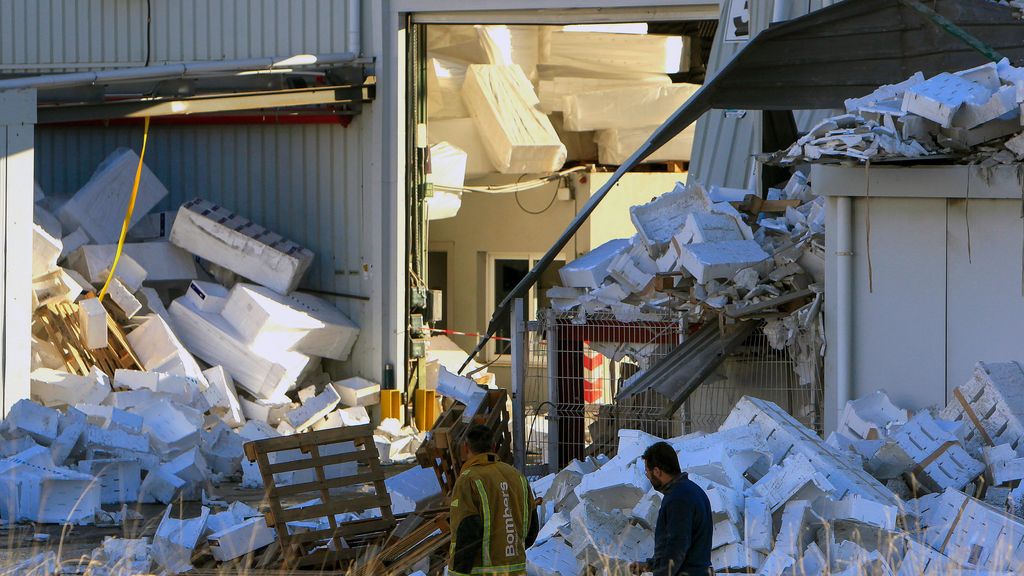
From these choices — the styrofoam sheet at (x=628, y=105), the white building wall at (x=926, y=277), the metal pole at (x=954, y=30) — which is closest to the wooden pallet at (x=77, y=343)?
Result: the styrofoam sheet at (x=628, y=105)

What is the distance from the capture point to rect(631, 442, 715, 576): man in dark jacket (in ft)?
19.2

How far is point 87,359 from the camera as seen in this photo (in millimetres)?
14547

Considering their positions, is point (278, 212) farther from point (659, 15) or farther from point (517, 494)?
point (517, 494)

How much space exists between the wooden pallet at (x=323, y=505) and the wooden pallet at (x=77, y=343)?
18.4 ft

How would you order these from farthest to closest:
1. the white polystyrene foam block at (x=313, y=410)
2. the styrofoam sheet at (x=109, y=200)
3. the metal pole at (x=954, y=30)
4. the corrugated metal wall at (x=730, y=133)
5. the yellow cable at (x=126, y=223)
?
the styrofoam sheet at (x=109, y=200), the white polystyrene foam block at (x=313, y=410), the yellow cable at (x=126, y=223), the corrugated metal wall at (x=730, y=133), the metal pole at (x=954, y=30)

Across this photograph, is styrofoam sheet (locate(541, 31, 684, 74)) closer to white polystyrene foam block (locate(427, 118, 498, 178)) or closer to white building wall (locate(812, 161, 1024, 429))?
white polystyrene foam block (locate(427, 118, 498, 178))

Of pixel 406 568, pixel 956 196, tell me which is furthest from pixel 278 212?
pixel 956 196

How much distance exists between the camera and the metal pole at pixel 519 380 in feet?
35.8

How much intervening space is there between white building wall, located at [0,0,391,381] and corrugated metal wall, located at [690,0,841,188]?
159 inches

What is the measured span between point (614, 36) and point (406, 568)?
12422mm

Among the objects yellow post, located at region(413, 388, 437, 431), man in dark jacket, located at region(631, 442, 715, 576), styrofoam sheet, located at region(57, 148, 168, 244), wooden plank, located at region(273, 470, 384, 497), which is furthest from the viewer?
yellow post, located at region(413, 388, 437, 431)

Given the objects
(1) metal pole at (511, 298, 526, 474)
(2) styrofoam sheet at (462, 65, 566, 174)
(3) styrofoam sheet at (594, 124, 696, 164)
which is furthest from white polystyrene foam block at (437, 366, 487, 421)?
(3) styrofoam sheet at (594, 124, 696, 164)

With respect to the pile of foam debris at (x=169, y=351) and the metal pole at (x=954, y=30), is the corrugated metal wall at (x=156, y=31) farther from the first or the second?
the metal pole at (x=954, y=30)

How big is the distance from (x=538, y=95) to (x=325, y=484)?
1142 centimetres
